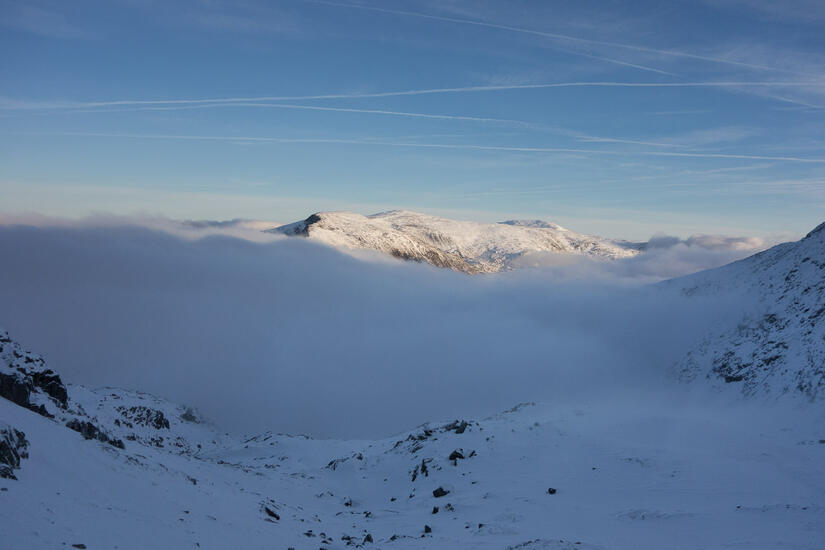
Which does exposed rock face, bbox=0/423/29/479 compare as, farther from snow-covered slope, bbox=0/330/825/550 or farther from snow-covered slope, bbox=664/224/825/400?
snow-covered slope, bbox=664/224/825/400

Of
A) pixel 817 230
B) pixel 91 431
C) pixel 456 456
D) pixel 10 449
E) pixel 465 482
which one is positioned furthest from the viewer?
pixel 817 230

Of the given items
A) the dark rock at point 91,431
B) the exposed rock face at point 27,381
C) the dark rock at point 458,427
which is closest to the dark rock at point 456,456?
the dark rock at point 458,427

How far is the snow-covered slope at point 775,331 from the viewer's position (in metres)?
46.3

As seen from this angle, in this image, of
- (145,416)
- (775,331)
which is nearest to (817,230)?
(775,331)

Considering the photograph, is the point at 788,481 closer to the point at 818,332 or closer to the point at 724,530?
the point at 724,530

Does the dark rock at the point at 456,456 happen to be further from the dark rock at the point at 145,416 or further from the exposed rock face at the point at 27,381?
the dark rock at the point at 145,416

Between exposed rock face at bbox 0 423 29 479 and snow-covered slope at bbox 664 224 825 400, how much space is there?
56590 millimetres

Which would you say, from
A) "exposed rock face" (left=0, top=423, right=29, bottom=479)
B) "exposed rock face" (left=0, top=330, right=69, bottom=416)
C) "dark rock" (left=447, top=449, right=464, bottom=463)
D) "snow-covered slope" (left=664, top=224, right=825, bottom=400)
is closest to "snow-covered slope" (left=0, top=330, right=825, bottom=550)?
"exposed rock face" (left=0, top=423, right=29, bottom=479)

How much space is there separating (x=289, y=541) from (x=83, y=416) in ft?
58.7

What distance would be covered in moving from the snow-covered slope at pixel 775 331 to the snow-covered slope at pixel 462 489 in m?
8.58

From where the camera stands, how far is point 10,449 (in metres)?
14.8

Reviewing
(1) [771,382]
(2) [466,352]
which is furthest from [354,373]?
(1) [771,382]

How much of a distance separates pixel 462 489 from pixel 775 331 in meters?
51.0

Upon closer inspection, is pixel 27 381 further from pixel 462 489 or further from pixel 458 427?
pixel 458 427
